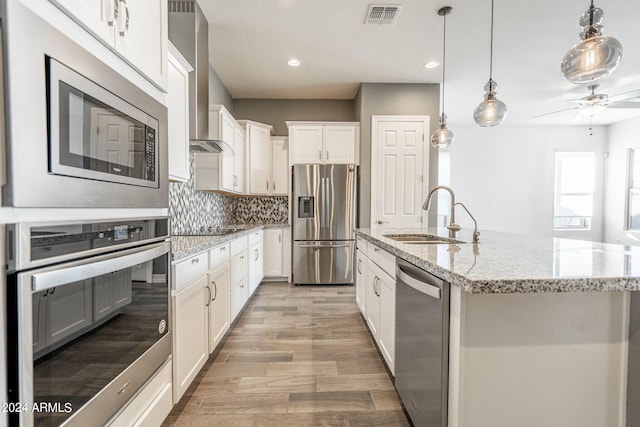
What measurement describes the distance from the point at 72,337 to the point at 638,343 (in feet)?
5.59

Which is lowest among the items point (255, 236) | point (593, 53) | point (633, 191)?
point (255, 236)

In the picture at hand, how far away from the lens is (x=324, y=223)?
4.04 metres

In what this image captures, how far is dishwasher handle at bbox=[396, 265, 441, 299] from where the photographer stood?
1.06 m

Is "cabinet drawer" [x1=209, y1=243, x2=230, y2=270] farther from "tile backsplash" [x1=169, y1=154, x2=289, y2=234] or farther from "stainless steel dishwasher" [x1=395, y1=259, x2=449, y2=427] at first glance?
"stainless steel dishwasher" [x1=395, y1=259, x2=449, y2=427]

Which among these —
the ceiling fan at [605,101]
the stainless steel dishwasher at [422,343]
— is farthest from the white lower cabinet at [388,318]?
the ceiling fan at [605,101]

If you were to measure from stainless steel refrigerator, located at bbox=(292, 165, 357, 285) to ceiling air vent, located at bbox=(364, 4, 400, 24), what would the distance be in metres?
1.76

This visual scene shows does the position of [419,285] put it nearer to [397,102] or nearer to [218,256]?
[218,256]

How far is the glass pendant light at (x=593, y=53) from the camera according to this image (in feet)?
4.83

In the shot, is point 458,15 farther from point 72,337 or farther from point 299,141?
point 72,337

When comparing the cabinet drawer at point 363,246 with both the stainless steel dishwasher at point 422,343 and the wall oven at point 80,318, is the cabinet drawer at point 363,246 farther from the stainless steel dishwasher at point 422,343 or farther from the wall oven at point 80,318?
the wall oven at point 80,318

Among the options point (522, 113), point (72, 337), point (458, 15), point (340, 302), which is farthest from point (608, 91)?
point (72, 337)

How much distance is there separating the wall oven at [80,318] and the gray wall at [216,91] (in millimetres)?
3050

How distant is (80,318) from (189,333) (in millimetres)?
913

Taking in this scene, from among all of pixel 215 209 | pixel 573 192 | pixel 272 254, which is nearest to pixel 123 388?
pixel 215 209
